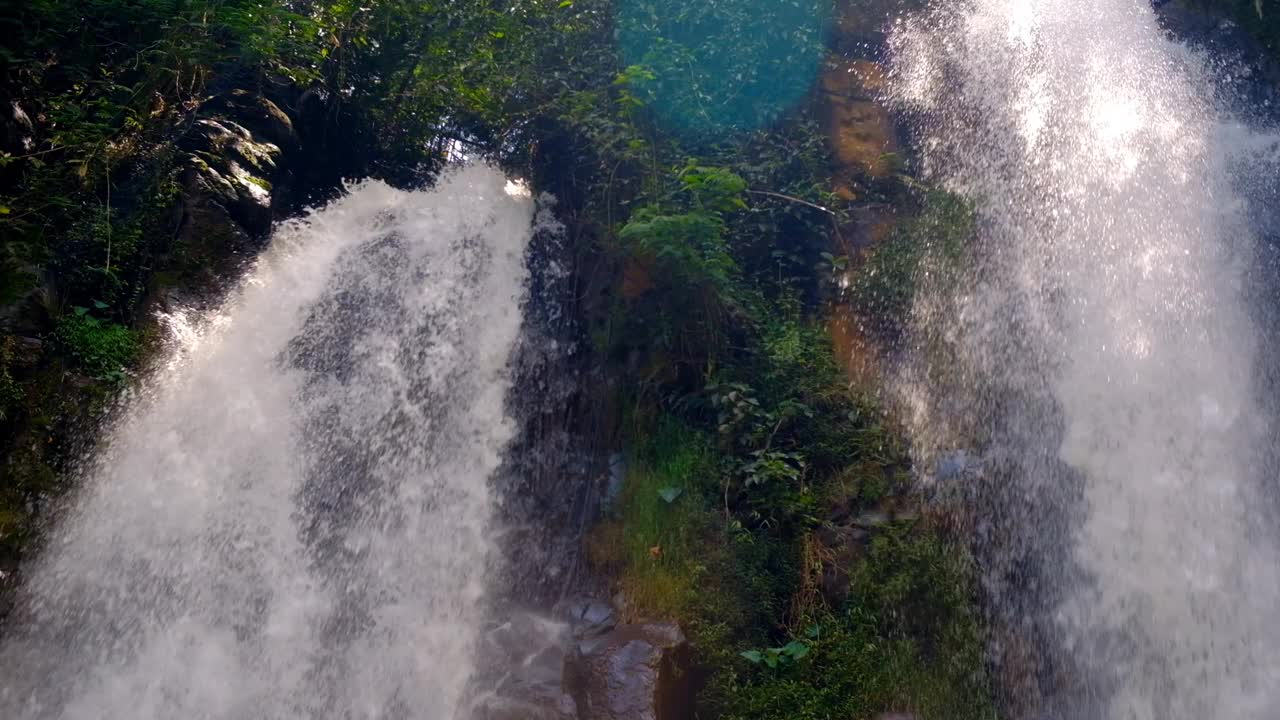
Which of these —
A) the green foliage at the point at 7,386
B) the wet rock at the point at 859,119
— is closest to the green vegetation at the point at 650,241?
the green foliage at the point at 7,386

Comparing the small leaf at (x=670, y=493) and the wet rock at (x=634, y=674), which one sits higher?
the small leaf at (x=670, y=493)

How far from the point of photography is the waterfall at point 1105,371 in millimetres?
6199

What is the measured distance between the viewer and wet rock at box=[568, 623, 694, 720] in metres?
5.70

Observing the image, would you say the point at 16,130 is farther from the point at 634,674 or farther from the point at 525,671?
the point at 634,674

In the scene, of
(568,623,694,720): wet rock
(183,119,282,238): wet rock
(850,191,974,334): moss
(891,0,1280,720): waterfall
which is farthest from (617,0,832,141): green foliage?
(568,623,694,720): wet rock

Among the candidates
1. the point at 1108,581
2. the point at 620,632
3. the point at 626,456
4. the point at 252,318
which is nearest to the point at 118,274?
the point at 252,318

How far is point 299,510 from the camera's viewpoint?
264 inches

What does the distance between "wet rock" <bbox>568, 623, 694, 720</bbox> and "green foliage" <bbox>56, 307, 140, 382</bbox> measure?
4229mm

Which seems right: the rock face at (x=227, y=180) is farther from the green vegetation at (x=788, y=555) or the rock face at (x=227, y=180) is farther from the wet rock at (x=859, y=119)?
the wet rock at (x=859, y=119)

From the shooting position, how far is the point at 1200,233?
363 inches

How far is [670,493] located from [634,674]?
5.28 feet

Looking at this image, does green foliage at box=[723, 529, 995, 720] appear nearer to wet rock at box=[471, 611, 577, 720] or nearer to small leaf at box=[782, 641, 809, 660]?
small leaf at box=[782, 641, 809, 660]

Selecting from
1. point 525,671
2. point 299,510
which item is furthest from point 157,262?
point 525,671

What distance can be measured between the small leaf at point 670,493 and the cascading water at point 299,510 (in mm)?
1463
